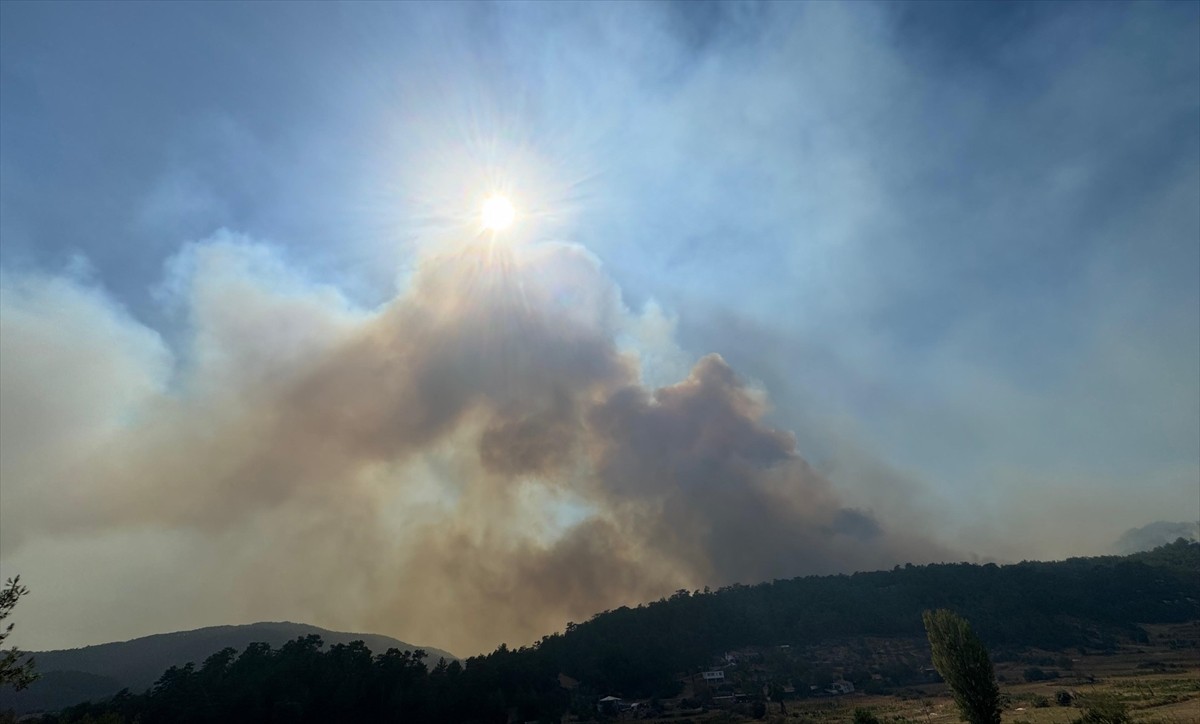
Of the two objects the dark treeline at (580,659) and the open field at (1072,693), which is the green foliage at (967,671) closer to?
the open field at (1072,693)

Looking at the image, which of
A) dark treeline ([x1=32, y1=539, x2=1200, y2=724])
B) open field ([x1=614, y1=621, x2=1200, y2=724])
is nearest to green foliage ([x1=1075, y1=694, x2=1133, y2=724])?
open field ([x1=614, y1=621, x2=1200, y2=724])

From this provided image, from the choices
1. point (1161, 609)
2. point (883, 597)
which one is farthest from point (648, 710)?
point (1161, 609)

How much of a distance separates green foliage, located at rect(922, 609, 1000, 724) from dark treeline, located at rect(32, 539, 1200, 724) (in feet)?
247

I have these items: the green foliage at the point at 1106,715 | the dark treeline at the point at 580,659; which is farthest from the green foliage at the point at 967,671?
the dark treeline at the point at 580,659

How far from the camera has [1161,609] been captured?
18475cm

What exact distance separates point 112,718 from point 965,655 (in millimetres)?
98911

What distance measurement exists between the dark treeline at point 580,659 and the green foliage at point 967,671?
247 ft

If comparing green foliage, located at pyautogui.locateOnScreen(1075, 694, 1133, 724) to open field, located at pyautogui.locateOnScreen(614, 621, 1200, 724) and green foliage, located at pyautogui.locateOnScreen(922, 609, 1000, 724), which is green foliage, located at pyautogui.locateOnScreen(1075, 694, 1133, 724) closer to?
open field, located at pyautogui.locateOnScreen(614, 621, 1200, 724)

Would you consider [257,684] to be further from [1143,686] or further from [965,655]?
[1143,686]

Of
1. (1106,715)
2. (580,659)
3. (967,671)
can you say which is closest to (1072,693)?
(1106,715)

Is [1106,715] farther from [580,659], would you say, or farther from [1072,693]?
[580,659]

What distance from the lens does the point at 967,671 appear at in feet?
185

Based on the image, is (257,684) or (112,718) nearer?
(112,718)

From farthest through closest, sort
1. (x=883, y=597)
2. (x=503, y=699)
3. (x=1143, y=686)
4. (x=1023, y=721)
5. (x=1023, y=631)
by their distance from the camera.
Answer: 1. (x=883, y=597)
2. (x=1023, y=631)
3. (x=503, y=699)
4. (x=1143, y=686)
5. (x=1023, y=721)
